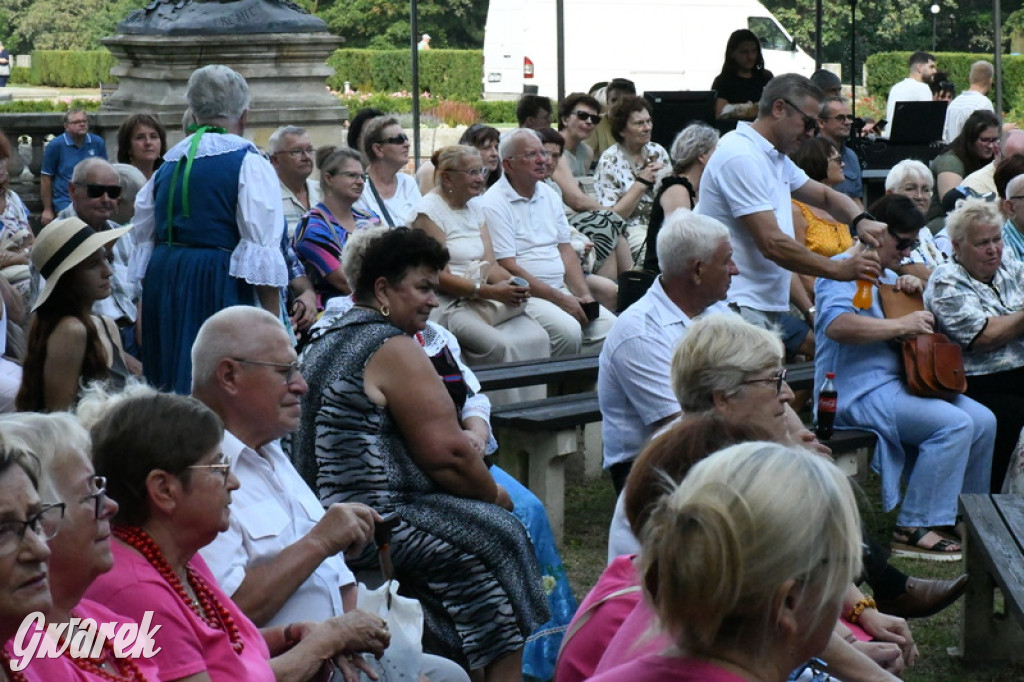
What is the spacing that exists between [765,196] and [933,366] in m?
1.00

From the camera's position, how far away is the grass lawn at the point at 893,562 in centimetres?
488

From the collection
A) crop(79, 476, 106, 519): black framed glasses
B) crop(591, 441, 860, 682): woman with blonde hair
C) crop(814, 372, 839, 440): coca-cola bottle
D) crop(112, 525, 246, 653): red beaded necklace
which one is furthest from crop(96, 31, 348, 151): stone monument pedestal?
crop(591, 441, 860, 682): woman with blonde hair

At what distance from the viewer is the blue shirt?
377 inches

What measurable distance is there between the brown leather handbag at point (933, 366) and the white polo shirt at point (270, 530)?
321 cm

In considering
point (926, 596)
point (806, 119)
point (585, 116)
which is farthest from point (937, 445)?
point (585, 116)

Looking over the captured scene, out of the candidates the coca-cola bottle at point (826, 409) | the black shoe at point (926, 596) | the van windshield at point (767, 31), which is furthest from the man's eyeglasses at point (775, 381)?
the van windshield at point (767, 31)

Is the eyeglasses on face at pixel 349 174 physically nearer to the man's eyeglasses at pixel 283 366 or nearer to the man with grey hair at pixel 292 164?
the man with grey hair at pixel 292 164

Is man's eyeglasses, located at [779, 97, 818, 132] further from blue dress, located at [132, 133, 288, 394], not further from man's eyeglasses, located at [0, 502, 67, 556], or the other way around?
man's eyeglasses, located at [0, 502, 67, 556]

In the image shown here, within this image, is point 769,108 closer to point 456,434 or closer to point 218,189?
point 218,189

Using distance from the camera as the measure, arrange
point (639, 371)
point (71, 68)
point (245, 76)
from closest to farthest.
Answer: point (639, 371)
point (245, 76)
point (71, 68)

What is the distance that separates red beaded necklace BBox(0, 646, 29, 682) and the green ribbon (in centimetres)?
328

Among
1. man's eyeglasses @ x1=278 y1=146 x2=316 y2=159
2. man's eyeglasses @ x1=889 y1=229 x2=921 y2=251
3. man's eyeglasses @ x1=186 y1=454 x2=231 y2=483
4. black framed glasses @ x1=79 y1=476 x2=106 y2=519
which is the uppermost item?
man's eyeglasses @ x1=278 y1=146 x2=316 y2=159

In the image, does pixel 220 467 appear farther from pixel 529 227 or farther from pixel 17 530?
pixel 529 227

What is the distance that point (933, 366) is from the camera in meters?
5.99
